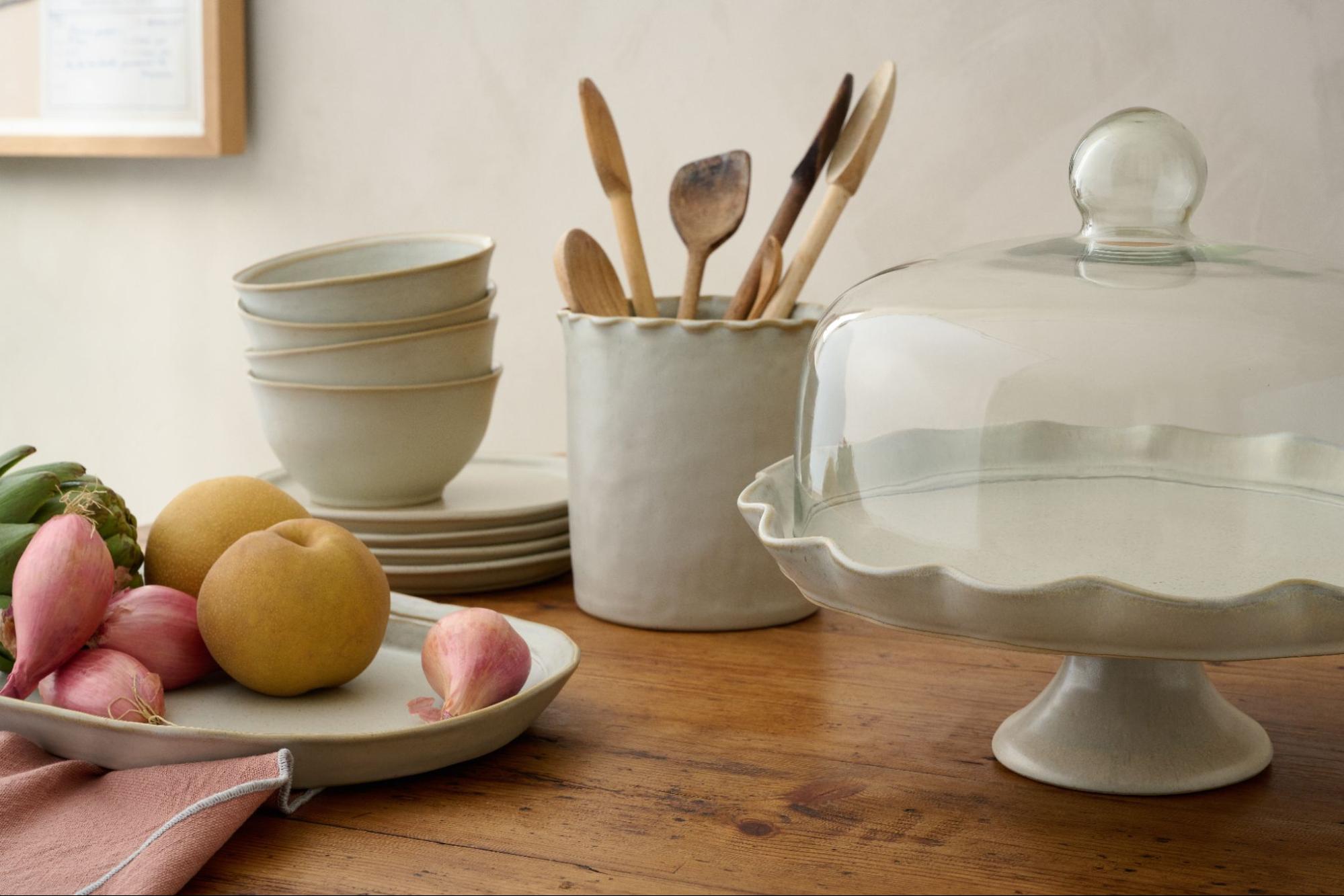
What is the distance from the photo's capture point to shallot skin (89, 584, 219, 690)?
52 centimetres

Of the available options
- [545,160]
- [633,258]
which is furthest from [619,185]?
[545,160]

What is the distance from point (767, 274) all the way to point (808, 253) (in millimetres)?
25

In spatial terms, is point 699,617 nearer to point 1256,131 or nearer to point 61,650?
point 61,650

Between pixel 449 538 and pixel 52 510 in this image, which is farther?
pixel 449 538

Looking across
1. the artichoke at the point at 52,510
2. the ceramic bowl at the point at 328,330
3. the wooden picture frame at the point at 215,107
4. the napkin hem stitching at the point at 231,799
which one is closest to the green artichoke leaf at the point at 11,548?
Result: the artichoke at the point at 52,510

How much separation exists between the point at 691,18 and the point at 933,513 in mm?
872

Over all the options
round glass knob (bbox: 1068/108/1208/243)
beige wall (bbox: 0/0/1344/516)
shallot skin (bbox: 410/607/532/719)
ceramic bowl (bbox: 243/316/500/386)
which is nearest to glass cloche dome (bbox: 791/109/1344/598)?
round glass knob (bbox: 1068/108/1208/243)

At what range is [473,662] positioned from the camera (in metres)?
0.49

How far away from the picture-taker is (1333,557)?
0.44 meters

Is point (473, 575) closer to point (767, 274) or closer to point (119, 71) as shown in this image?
point (767, 274)

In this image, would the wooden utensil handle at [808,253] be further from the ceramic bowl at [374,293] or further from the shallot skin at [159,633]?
the shallot skin at [159,633]

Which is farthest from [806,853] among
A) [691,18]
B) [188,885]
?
[691,18]

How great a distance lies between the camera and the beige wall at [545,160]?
40.6 inches

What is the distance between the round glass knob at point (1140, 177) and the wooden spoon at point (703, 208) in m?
0.24
